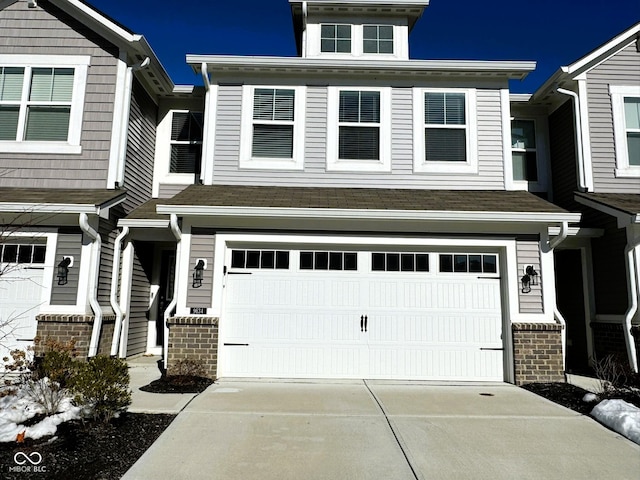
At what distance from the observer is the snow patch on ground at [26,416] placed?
444cm

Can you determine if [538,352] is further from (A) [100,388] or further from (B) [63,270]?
(B) [63,270]

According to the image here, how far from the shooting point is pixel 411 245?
25.5 ft

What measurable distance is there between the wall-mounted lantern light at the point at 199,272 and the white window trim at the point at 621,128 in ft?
26.5

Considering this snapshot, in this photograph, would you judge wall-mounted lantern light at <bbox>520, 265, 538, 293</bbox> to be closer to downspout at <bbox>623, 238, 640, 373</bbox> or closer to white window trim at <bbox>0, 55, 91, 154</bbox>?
downspout at <bbox>623, 238, 640, 373</bbox>

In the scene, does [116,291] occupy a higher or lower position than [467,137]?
lower

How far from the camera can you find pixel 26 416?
4.87 metres

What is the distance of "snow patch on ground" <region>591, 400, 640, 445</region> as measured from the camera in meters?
4.89

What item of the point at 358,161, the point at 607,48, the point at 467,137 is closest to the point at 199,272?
the point at 358,161

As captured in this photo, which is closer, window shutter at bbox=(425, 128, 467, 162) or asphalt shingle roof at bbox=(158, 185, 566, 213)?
asphalt shingle roof at bbox=(158, 185, 566, 213)

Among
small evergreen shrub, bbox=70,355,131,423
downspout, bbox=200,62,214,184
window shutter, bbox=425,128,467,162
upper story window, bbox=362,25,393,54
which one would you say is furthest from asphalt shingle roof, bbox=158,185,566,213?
upper story window, bbox=362,25,393,54

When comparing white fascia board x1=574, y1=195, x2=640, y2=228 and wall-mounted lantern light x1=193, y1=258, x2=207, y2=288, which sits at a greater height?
white fascia board x1=574, y1=195, x2=640, y2=228

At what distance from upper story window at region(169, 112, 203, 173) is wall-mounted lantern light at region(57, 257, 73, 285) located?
3.38m

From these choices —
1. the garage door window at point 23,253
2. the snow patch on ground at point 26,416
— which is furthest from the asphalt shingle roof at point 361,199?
the snow patch on ground at point 26,416

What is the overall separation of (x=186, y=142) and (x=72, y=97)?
2.39m
